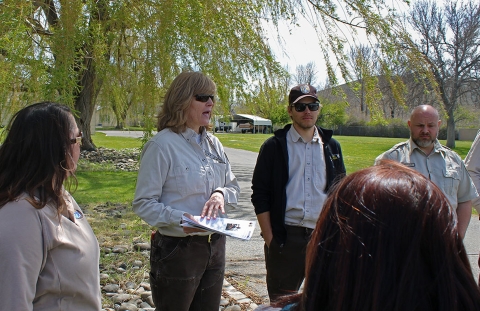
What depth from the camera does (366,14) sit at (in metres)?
5.87

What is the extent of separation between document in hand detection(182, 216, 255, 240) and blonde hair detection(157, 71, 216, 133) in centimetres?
64

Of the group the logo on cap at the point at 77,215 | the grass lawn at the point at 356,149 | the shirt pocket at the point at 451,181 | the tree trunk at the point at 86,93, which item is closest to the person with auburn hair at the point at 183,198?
the logo on cap at the point at 77,215

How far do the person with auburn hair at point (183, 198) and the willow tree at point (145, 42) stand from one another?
1.83 m

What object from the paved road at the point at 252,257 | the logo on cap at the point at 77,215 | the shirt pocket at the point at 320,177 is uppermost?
the shirt pocket at the point at 320,177

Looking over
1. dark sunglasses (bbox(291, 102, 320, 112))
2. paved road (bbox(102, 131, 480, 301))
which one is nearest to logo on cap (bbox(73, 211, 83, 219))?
dark sunglasses (bbox(291, 102, 320, 112))

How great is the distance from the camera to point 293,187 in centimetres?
333

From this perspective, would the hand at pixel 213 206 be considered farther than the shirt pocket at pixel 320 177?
No

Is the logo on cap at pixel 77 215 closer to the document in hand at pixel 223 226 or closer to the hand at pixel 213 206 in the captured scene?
the document in hand at pixel 223 226

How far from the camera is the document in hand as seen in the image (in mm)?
2461

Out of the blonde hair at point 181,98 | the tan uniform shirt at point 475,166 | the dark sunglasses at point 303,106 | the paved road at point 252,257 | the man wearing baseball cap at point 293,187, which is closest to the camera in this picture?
the blonde hair at point 181,98

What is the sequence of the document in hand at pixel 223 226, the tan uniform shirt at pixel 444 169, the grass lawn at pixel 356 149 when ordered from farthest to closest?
the grass lawn at pixel 356 149 → the tan uniform shirt at pixel 444 169 → the document in hand at pixel 223 226

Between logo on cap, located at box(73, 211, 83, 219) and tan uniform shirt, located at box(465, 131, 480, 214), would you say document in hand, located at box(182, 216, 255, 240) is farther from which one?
tan uniform shirt, located at box(465, 131, 480, 214)

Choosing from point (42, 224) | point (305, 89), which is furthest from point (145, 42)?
point (42, 224)

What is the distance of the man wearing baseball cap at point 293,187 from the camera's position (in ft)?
10.8
